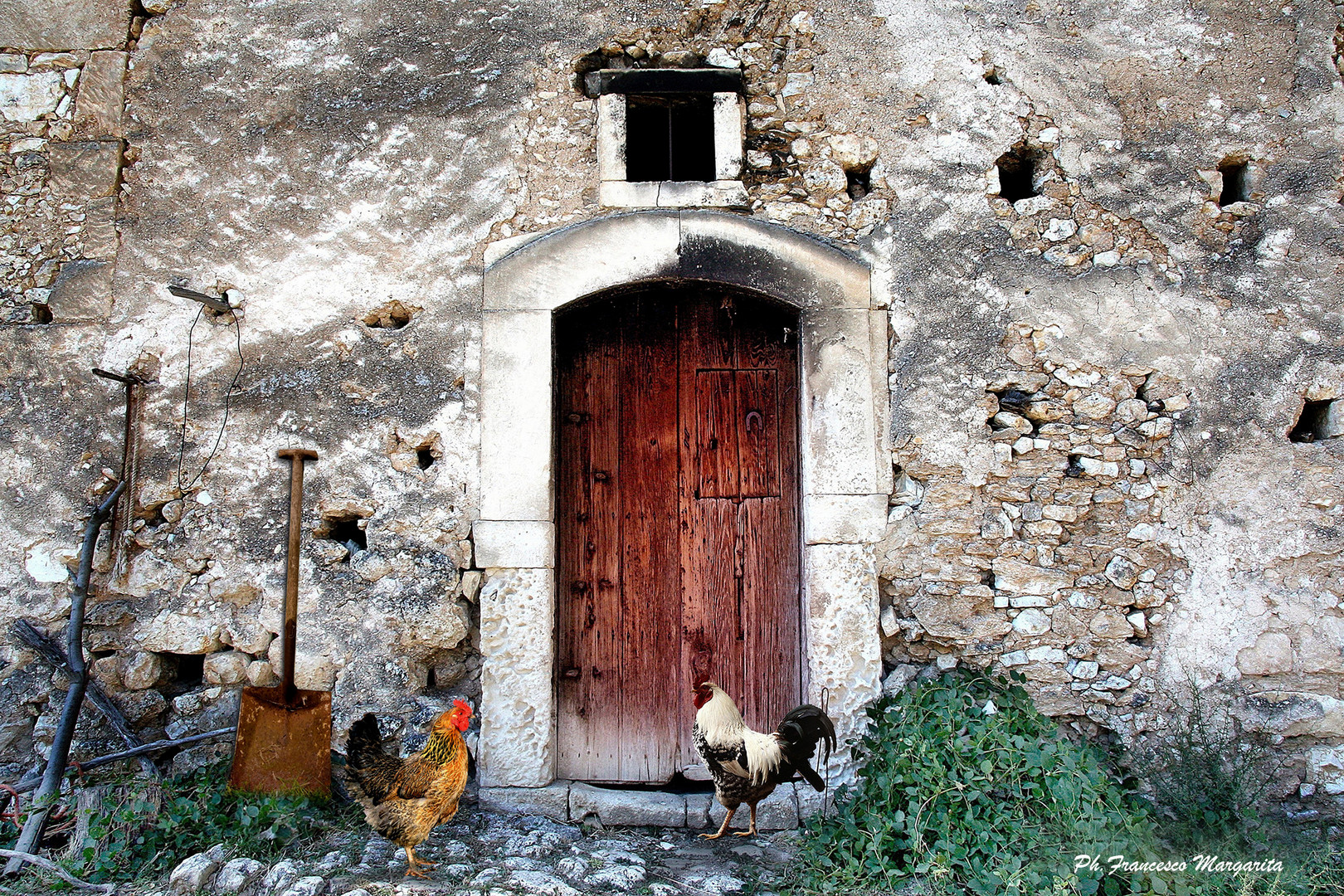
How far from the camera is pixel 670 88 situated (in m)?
3.44

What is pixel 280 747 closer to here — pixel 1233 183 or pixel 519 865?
pixel 519 865

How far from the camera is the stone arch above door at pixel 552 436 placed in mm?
3207

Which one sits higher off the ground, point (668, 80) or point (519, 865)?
point (668, 80)

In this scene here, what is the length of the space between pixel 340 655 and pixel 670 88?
2.77 meters

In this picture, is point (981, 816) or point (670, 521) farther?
point (670, 521)

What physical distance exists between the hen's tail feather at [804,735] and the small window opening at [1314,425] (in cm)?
224

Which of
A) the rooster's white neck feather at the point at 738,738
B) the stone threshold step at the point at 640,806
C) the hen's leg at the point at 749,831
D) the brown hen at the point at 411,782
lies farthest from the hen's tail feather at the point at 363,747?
the hen's leg at the point at 749,831

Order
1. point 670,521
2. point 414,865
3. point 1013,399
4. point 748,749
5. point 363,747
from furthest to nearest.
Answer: point 670,521 → point 1013,399 → point 748,749 → point 363,747 → point 414,865

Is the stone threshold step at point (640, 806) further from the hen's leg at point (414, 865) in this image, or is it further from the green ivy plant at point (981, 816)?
the hen's leg at point (414, 865)

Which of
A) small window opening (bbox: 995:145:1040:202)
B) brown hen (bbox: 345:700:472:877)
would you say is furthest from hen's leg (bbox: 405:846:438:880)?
small window opening (bbox: 995:145:1040:202)

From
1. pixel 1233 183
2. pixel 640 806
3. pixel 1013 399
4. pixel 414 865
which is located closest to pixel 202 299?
pixel 414 865

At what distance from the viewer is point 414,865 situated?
2596 millimetres

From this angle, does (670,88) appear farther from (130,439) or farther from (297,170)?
(130,439)

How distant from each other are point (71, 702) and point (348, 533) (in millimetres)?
1149
